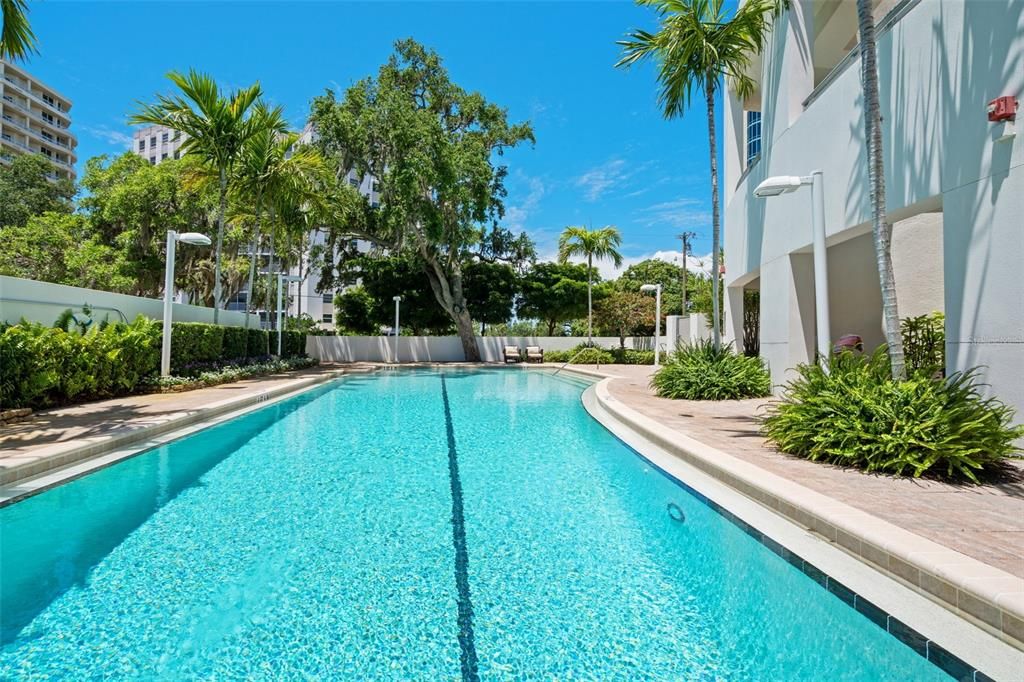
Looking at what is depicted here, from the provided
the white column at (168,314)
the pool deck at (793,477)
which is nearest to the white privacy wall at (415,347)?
the white column at (168,314)

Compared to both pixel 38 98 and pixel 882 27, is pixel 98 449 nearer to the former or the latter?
pixel 882 27

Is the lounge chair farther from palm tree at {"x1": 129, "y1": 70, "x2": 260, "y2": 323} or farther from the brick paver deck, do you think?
the brick paver deck

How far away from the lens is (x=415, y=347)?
28.4 m

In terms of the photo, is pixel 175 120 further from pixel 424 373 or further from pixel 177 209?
pixel 177 209

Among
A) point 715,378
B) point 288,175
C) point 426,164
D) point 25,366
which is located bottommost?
point 715,378

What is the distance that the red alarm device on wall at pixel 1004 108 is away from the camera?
475cm

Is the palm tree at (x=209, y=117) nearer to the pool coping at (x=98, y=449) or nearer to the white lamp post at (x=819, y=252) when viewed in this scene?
the pool coping at (x=98, y=449)

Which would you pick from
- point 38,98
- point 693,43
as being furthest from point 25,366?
point 38,98

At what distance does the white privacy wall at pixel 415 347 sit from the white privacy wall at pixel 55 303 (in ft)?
47.2

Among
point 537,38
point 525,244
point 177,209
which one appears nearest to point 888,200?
point 537,38

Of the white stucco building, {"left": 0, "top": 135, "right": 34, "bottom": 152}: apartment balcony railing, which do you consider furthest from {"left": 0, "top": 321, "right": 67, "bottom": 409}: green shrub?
{"left": 0, "top": 135, "right": 34, "bottom": 152}: apartment balcony railing

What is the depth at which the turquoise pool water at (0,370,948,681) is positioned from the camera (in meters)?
2.46

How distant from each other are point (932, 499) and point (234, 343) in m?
16.9

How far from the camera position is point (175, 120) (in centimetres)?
1334
